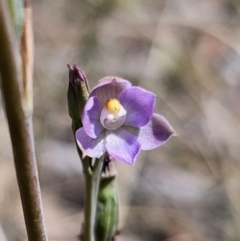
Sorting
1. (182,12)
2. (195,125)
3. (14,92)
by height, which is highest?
(182,12)

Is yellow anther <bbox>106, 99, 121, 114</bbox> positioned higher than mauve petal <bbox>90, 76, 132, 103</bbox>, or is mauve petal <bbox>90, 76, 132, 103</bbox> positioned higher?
mauve petal <bbox>90, 76, 132, 103</bbox>

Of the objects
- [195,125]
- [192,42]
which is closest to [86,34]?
[192,42]

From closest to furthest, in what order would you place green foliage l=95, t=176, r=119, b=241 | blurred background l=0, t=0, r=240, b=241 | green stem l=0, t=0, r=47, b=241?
green stem l=0, t=0, r=47, b=241 < green foliage l=95, t=176, r=119, b=241 < blurred background l=0, t=0, r=240, b=241

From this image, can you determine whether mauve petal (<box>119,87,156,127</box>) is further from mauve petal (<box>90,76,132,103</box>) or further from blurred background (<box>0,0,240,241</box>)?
blurred background (<box>0,0,240,241</box>)

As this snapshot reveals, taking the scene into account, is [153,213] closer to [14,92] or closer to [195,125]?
[195,125]

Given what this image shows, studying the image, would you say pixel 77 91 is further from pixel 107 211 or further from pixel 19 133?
pixel 107 211

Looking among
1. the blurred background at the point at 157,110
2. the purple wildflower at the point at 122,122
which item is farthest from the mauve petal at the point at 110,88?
the blurred background at the point at 157,110

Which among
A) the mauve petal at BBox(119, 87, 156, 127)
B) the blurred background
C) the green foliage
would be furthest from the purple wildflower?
the blurred background
